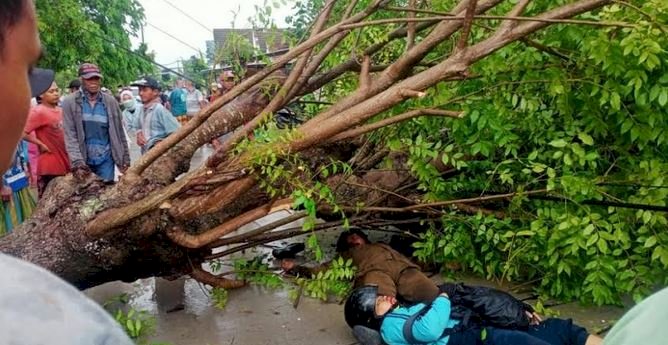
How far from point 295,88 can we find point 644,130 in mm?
2070

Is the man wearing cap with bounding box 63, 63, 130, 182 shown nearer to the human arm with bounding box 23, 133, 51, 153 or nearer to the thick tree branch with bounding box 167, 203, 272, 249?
the human arm with bounding box 23, 133, 51, 153

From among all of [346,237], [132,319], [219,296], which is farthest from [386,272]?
[132,319]

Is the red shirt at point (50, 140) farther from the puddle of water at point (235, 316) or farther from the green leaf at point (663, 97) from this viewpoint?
the green leaf at point (663, 97)

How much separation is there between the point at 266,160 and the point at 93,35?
31.9ft

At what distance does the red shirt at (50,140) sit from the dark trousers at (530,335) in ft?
12.6

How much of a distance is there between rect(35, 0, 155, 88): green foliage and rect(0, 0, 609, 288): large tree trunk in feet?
14.7

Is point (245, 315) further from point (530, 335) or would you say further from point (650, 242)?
point (650, 242)

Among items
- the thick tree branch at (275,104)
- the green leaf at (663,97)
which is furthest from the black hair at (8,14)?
the green leaf at (663,97)

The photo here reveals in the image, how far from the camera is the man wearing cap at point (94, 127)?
15.4ft

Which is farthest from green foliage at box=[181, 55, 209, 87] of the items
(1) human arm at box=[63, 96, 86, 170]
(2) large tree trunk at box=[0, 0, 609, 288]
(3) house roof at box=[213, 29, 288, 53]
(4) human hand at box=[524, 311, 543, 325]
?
(4) human hand at box=[524, 311, 543, 325]

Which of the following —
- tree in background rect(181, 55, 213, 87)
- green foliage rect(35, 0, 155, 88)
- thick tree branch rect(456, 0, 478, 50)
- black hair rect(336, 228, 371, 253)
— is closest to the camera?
thick tree branch rect(456, 0, 478, 50)

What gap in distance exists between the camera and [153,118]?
5.82 m

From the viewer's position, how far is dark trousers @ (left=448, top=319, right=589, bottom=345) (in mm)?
3059

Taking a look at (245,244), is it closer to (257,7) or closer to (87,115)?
(257,7)
